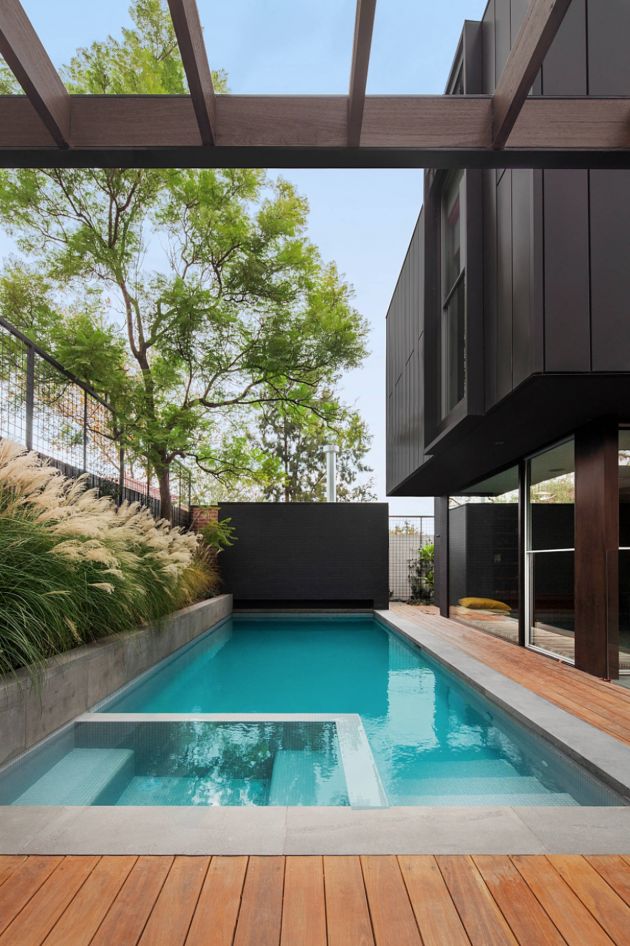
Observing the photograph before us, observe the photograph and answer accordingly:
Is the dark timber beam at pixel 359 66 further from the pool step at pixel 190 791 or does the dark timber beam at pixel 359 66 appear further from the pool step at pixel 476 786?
the pool step at pixel 476 786

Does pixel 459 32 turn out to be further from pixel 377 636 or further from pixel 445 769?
pixel 377 636

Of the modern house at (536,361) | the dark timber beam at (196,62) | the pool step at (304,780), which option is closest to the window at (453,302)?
the modern house at (536,361)

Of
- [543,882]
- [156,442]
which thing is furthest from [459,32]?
[543,882]

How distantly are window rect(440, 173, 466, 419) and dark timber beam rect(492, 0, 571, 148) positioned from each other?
3877 mm

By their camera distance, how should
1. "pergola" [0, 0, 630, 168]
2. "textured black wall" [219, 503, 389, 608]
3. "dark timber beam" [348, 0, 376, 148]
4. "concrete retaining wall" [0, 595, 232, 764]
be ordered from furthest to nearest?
1. "textured black wall" [219, 503, 389, 608]
2. "concrete retaining wall" [0, 595, 232, 764]
3. "pergola" [0, 0, 630, 168]
4. "dark timber beam" [348, 0, 376, 148]

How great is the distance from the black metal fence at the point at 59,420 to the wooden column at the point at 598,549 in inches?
184

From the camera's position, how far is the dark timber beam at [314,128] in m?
2.56

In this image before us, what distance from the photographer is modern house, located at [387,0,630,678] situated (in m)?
4.52

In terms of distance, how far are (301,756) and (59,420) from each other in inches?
198

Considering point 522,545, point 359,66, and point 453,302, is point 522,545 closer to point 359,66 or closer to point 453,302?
point 453,302

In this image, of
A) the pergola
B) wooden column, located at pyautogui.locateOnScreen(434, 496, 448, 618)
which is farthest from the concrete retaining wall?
wooden column, located at pyautogui.locateOnScreen(434, 496, 448, 618)

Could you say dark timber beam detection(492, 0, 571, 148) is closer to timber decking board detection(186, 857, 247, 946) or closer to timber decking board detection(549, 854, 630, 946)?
timber decking board detection(549, 854, 630, 946)

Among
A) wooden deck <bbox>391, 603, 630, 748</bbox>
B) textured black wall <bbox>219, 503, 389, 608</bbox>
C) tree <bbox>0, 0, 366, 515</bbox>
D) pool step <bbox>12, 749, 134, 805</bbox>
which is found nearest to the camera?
pool step <bbox>12, 749, 134, 805</bbox>

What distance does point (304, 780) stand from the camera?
134 inches
